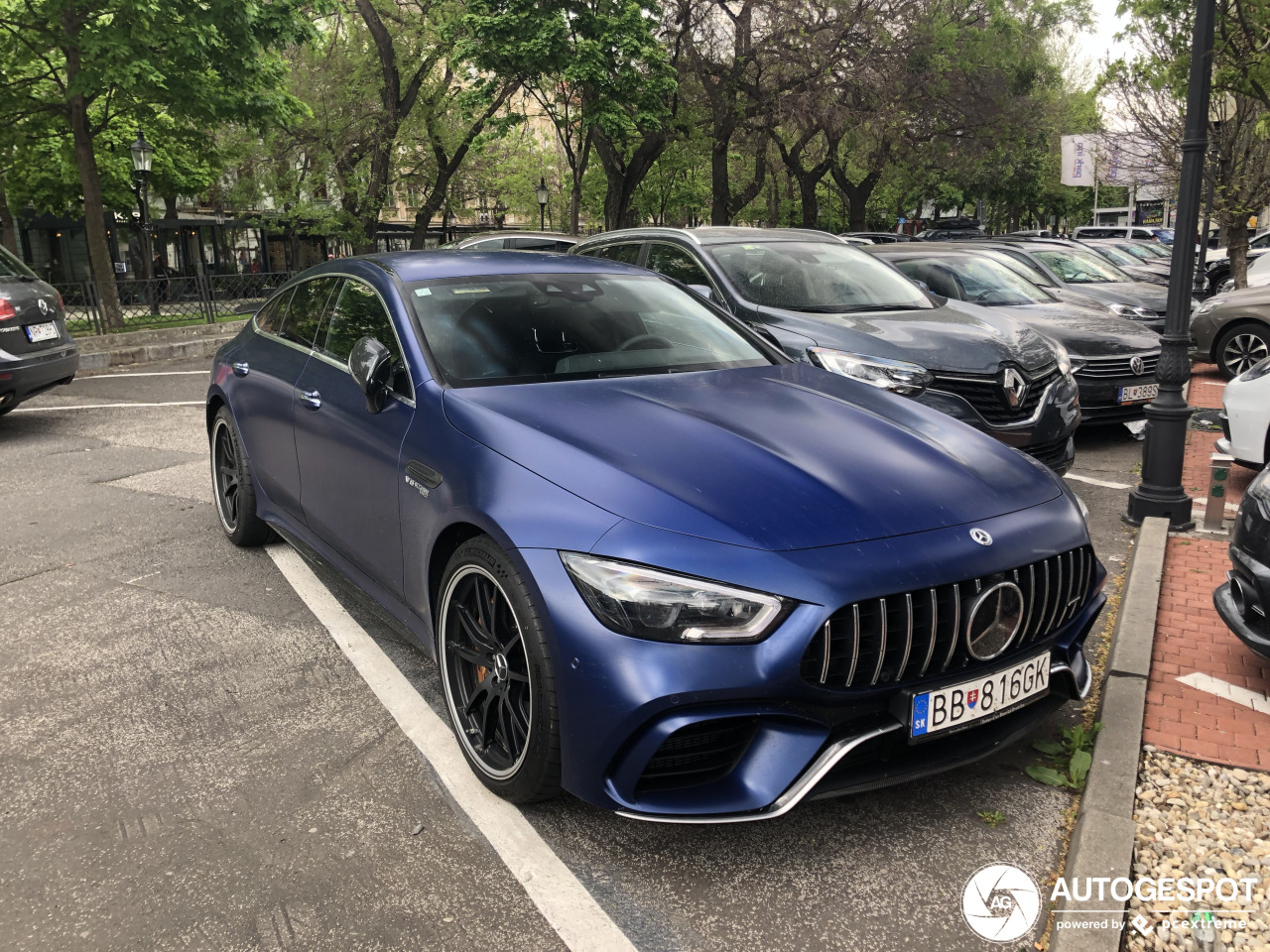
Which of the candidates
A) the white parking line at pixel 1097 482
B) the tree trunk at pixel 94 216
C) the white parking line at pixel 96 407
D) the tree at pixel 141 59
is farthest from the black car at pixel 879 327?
the tree trunk at pixel 94 216

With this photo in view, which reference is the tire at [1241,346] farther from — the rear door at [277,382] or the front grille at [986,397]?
the rear door at [277,382]

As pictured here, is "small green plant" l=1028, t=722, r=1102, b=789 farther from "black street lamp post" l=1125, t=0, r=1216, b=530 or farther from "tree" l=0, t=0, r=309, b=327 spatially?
"tree" l=0, t=0, r=309, b=327

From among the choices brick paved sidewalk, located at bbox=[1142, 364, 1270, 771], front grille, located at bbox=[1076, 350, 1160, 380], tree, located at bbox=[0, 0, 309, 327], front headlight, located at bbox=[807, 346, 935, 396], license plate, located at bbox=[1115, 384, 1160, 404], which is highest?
tree, located at bbox=[0, 0, 309, 327]

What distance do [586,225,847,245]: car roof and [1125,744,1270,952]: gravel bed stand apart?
5.13 metres

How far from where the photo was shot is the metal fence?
16516 mm

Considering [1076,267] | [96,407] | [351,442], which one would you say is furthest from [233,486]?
[1076,267]

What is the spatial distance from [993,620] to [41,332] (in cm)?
904

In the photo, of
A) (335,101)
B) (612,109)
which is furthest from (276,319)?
(335,101)

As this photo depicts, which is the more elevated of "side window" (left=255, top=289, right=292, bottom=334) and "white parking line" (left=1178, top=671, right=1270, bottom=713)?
"side window" (left=255, top=289, right=292, bottom=334)

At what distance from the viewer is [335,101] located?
1186 inches

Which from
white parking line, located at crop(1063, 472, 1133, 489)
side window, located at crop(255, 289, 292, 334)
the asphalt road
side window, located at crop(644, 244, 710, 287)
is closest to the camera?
the asphalt road

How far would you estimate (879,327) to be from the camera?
6738 millimetres

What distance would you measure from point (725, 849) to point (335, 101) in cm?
3111

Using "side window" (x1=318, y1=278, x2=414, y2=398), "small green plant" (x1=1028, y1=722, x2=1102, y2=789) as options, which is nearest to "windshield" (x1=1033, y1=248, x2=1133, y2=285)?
"small green plant" (x1=1028, y1=722, x2=1102, y2=789)
